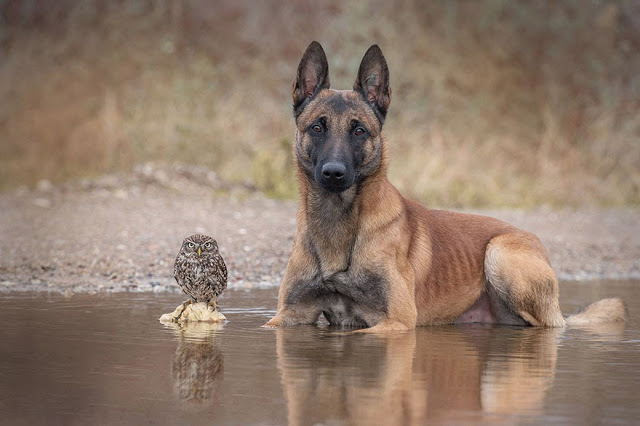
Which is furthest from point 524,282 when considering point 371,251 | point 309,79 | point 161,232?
point 161,232

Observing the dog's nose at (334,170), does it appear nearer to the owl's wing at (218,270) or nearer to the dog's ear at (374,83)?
the dog's ear at (374,83)

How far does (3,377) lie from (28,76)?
61.9 feet

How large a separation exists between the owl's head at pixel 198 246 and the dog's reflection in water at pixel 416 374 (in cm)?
103

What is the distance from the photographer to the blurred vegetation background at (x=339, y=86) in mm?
18922

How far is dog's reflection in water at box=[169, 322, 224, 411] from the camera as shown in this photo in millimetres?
4770

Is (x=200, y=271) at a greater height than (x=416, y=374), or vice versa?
(x=200, y=271)

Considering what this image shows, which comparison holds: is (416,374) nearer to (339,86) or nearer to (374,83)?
(374,83)

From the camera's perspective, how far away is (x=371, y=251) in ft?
23.4

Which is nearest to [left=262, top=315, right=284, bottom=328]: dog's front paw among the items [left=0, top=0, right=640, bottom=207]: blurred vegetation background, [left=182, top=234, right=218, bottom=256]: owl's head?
[left=182, top=234, right=218, bottom=256]: owl's head

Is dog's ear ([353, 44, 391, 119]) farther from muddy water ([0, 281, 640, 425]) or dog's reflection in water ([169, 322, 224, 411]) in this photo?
dog's reflection in water ([169, 322, 224, 411])

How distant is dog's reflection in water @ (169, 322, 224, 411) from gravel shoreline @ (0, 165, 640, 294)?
2.44 metres

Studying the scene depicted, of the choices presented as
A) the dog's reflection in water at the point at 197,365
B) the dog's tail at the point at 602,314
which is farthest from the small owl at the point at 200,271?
the dog's tail at the point at 602,314

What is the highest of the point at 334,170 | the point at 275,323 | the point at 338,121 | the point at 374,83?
the point at 374,83

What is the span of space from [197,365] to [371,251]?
1.91 meters
